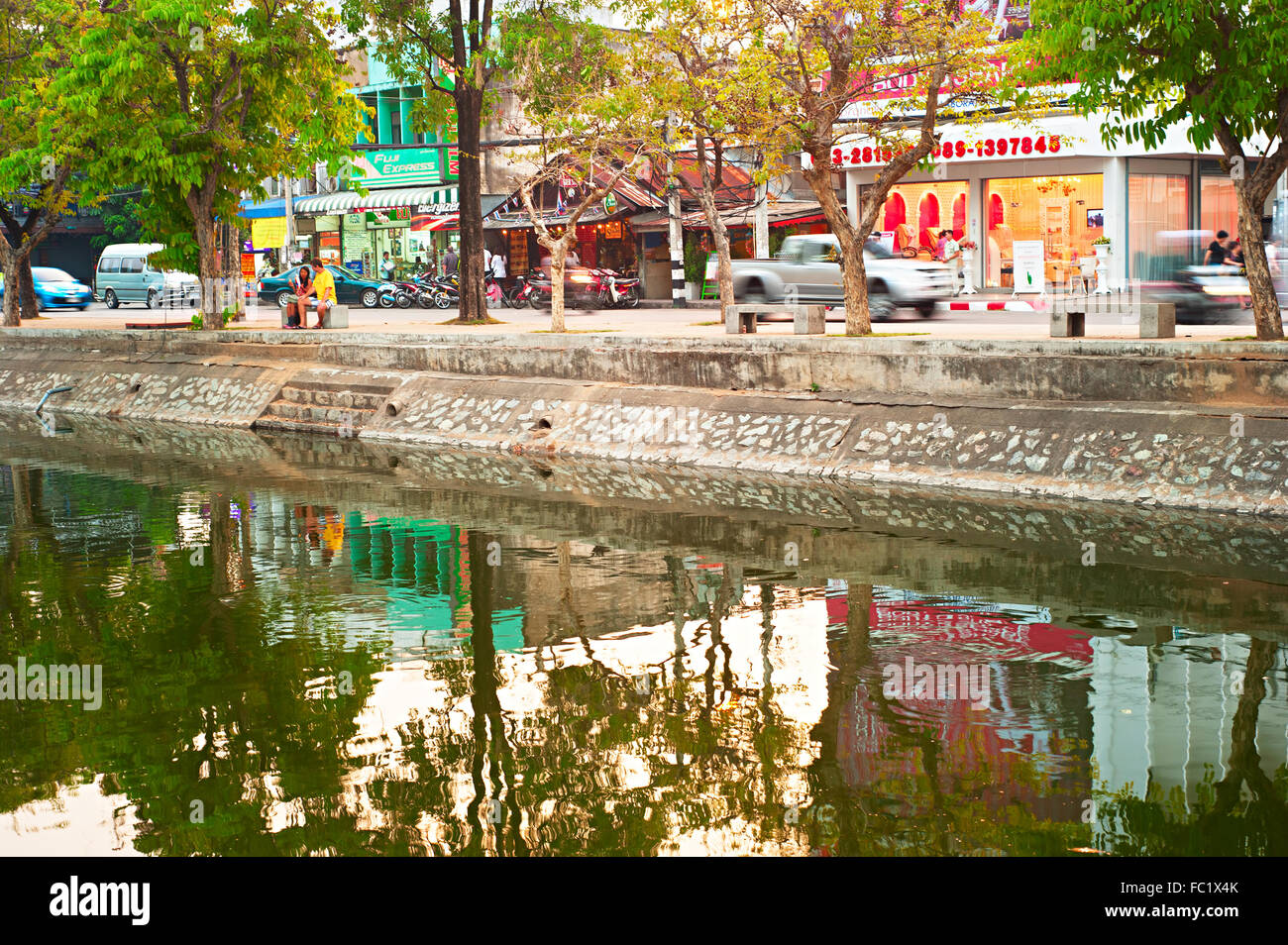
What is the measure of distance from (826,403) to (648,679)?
350 inches

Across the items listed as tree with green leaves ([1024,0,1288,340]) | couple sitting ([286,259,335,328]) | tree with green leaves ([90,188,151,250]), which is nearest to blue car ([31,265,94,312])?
tree with green leaves ([90,188,151,250])

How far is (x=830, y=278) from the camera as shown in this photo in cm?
2739

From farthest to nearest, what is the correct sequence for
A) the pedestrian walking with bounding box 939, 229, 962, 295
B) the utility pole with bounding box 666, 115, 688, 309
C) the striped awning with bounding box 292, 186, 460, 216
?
the striped awning with bounding box 292, 186, 460, 216, the utility pole with bounding box 666, 115, 688, 309, the pedestrian walking with bounding box 939, 229, 962, 295

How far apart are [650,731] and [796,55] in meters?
13.6

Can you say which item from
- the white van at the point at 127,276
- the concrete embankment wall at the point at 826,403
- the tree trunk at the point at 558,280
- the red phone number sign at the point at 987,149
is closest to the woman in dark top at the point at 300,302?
the concrete embankment wall at the point at 826,403

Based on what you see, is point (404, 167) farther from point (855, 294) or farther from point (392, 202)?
point (855, 294)

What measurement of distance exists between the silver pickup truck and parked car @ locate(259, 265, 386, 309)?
49.4ft

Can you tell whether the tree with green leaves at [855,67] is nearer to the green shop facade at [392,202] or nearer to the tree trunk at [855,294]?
the tree trunk at [855,294]

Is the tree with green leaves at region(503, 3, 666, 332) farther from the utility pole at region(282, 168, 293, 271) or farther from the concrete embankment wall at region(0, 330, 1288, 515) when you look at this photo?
the utility pole at region(282, 168, 293, 271)

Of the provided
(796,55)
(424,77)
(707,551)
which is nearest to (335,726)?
(707,551)

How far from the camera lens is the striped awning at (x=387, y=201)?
4628cm

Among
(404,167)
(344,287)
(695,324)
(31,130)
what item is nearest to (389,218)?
(404,167)

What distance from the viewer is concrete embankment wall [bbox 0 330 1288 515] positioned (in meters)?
13.6

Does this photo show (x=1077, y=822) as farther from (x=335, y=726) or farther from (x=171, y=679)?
(x=171, y=679)
